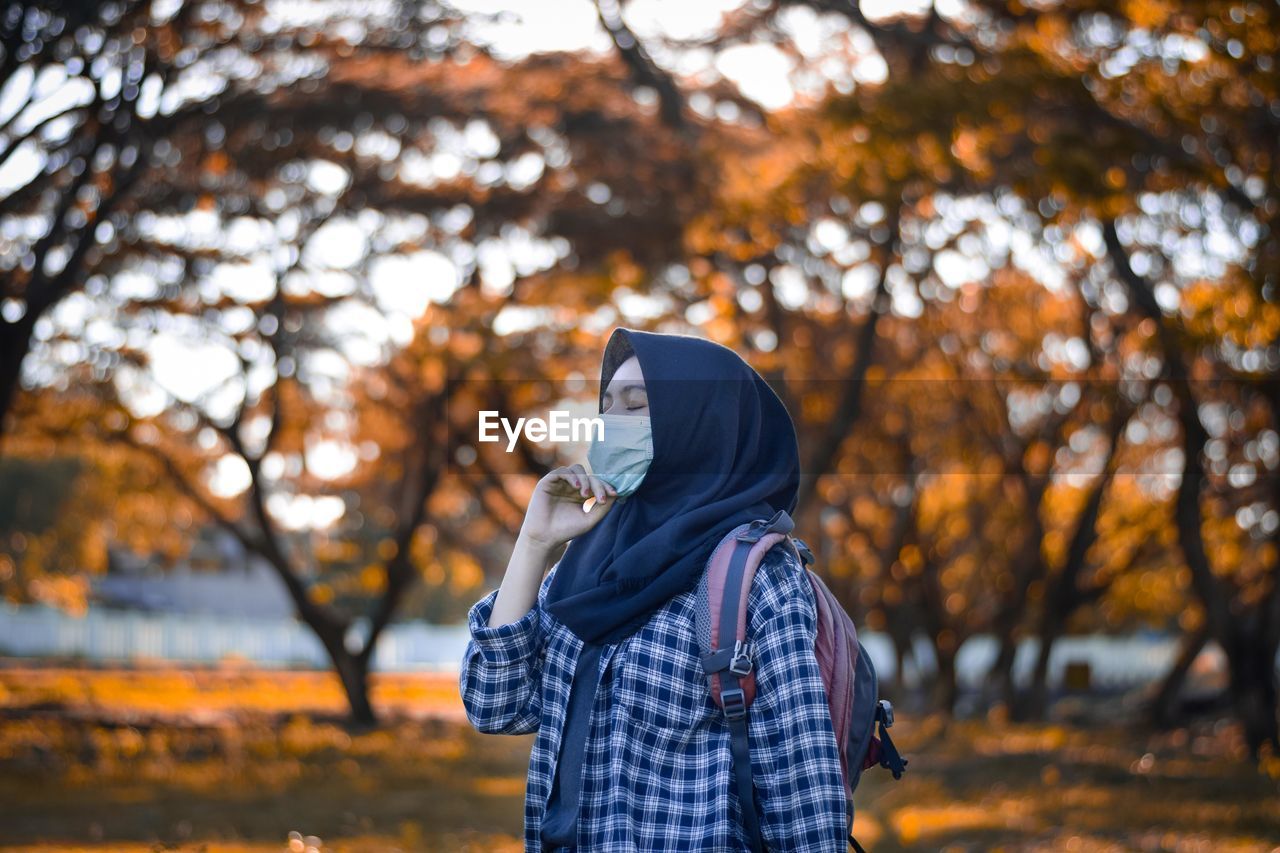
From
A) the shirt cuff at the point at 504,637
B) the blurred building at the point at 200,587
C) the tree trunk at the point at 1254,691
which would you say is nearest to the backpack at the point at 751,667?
the shirt cuff at the point at 504,637

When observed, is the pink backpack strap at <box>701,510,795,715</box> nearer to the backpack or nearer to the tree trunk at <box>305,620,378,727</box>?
the backpack

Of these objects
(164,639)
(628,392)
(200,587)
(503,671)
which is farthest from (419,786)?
(200,587)

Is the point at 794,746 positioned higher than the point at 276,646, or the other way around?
the point at 794,746

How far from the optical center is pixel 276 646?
43562 mm

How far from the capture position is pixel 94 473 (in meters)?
32.6

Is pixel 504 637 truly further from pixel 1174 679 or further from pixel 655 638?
pixel 1174 679

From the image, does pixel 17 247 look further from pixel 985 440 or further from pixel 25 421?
pixel 985 440

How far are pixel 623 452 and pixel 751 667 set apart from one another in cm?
47

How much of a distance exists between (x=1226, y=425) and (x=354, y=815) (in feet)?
36.5

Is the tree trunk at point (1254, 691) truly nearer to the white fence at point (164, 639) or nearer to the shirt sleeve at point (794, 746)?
the shirt sleeve at point (794, 746)

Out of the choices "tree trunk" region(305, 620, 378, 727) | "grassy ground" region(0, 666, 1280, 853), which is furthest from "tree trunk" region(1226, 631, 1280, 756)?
"tree trunk" region(305, 620, 378, 727)

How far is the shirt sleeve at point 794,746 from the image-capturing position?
2619mm

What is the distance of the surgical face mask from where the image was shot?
288 centimetres

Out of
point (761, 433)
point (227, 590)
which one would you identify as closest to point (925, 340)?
point (761, 433)
